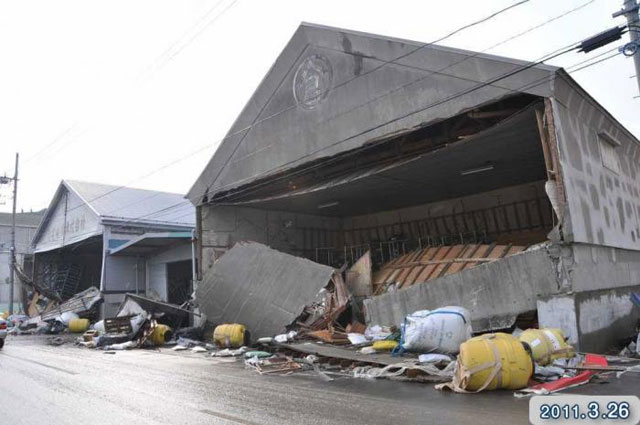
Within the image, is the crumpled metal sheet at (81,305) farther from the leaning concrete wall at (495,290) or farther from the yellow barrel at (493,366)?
the yellow barrel at (493,366)

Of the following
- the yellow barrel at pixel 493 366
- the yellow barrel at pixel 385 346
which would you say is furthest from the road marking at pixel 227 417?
the yellow barrel at pixel 385 346

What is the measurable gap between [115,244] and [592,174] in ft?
86.2

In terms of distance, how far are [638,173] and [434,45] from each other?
10.6 meters

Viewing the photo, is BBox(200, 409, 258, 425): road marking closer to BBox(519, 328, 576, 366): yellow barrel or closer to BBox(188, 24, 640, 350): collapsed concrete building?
BBox(519, 328, 576, 366): yellow barrel

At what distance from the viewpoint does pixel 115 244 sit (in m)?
29.2

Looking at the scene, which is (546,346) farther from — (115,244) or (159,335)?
(115,244)

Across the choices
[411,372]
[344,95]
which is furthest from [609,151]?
[411,372]

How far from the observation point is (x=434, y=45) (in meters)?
13.2

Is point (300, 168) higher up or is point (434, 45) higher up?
point (434, 45)

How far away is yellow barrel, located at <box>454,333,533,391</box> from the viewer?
7012mm

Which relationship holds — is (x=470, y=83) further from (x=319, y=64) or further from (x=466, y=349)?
(x=466, y=349)

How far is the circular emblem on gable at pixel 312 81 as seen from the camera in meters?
16.5

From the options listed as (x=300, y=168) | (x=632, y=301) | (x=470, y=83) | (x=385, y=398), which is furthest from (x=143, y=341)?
(x=632, y=301)

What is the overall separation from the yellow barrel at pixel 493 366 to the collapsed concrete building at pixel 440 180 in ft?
12.2
